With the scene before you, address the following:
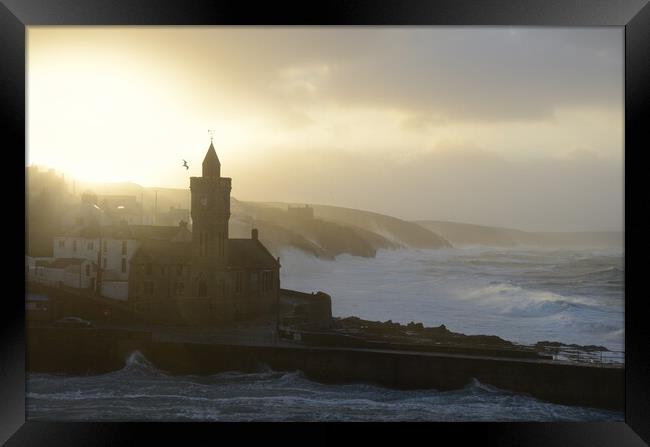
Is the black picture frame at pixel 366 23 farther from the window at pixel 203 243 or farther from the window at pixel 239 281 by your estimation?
the window at pixel 203 243

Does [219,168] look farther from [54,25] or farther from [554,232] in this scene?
[554,232]

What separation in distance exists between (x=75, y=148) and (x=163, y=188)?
1036mm

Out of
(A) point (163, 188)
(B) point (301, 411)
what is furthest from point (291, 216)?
(B) point (301, 411)

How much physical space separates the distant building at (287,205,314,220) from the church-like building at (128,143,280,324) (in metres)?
0.47

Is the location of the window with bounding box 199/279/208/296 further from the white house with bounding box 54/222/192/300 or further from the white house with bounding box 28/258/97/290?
the white house with bounding box 28/258/97/290

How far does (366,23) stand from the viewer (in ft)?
20.9

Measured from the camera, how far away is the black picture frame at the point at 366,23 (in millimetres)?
6328

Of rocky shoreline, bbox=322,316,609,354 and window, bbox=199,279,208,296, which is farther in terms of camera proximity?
window, bbox=199,279,208,296

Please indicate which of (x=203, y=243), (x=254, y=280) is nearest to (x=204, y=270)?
(x=203, y=243)

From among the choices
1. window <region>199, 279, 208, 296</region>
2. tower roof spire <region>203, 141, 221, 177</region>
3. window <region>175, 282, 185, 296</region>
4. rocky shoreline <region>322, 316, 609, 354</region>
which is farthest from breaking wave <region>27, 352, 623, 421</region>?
tower roof spire <region>203, 141, 221, 177</region>

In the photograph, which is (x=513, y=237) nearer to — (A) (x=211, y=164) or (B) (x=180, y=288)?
(A) (x=211, y=164)

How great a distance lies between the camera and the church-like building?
6.98 metres

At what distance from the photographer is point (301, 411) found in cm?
684

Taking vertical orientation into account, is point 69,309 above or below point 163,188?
below
